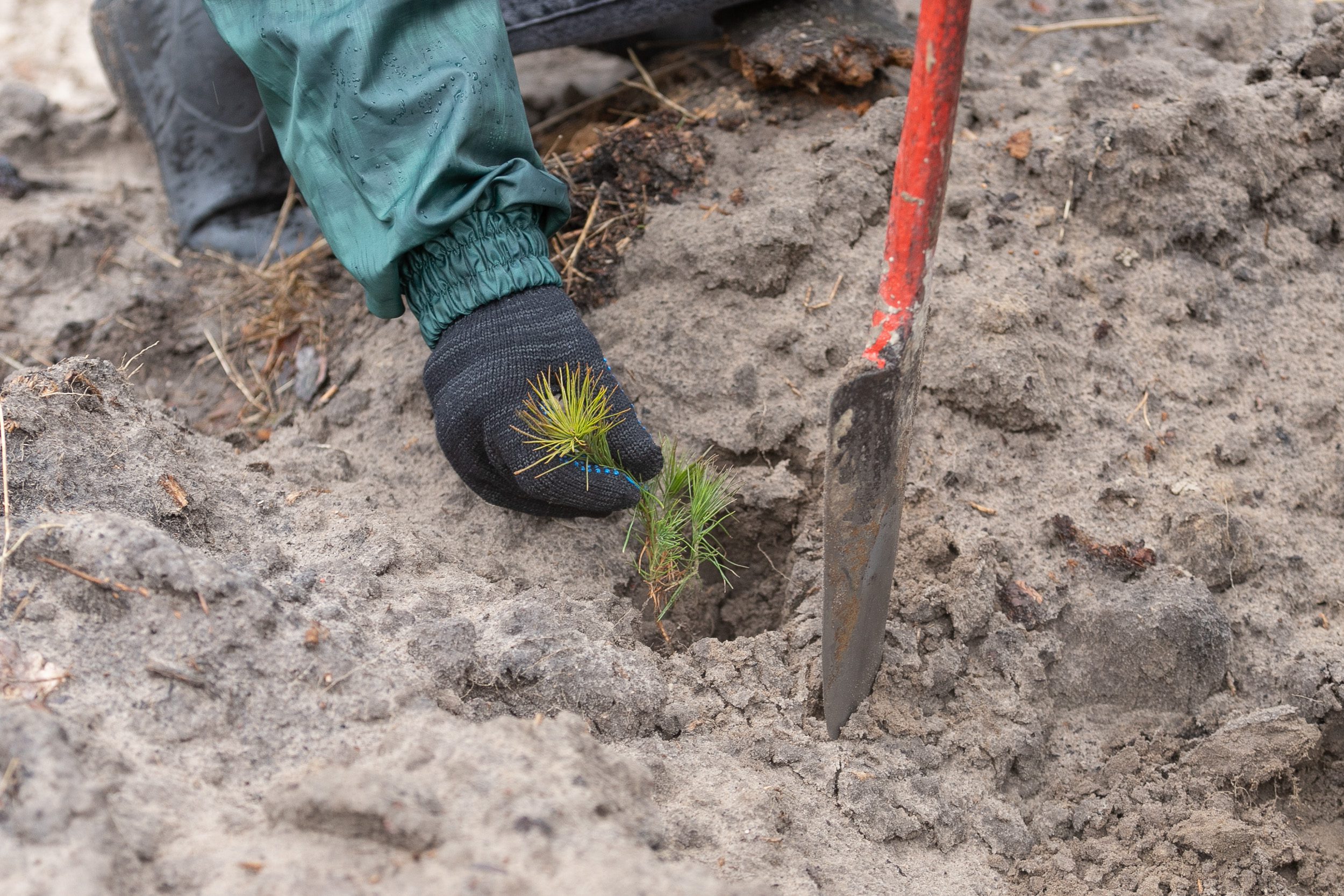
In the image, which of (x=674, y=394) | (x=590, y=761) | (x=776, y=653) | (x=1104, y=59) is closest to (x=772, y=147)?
(x=674, y=394)

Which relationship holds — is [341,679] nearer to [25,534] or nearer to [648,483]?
[25,534]

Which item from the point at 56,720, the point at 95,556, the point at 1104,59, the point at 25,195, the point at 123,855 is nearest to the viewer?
the point at 123,855

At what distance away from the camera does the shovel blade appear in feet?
4.57

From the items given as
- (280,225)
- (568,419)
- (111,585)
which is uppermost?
(111,585)

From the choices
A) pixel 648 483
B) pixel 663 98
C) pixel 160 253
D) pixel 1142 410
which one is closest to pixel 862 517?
pixel 648 483

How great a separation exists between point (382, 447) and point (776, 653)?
94cm

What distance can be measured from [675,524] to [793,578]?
9.6 inches

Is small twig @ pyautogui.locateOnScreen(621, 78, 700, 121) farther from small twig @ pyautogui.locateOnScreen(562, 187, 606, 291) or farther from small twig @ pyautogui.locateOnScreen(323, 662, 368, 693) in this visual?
small twig @ pyautogui.locateOnScreen(323, 662, 368, 693)

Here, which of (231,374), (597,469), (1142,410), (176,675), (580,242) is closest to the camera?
(176,675)

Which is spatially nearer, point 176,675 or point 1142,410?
point 176,675

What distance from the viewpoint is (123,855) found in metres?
1.05

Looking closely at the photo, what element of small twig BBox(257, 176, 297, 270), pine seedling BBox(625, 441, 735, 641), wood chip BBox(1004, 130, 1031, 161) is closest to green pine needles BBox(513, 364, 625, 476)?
pine seedling BBox(625, 441, 735, 641)

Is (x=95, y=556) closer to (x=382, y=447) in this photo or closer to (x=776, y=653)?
(x=382, y=447)

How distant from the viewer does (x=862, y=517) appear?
1.48 metres
